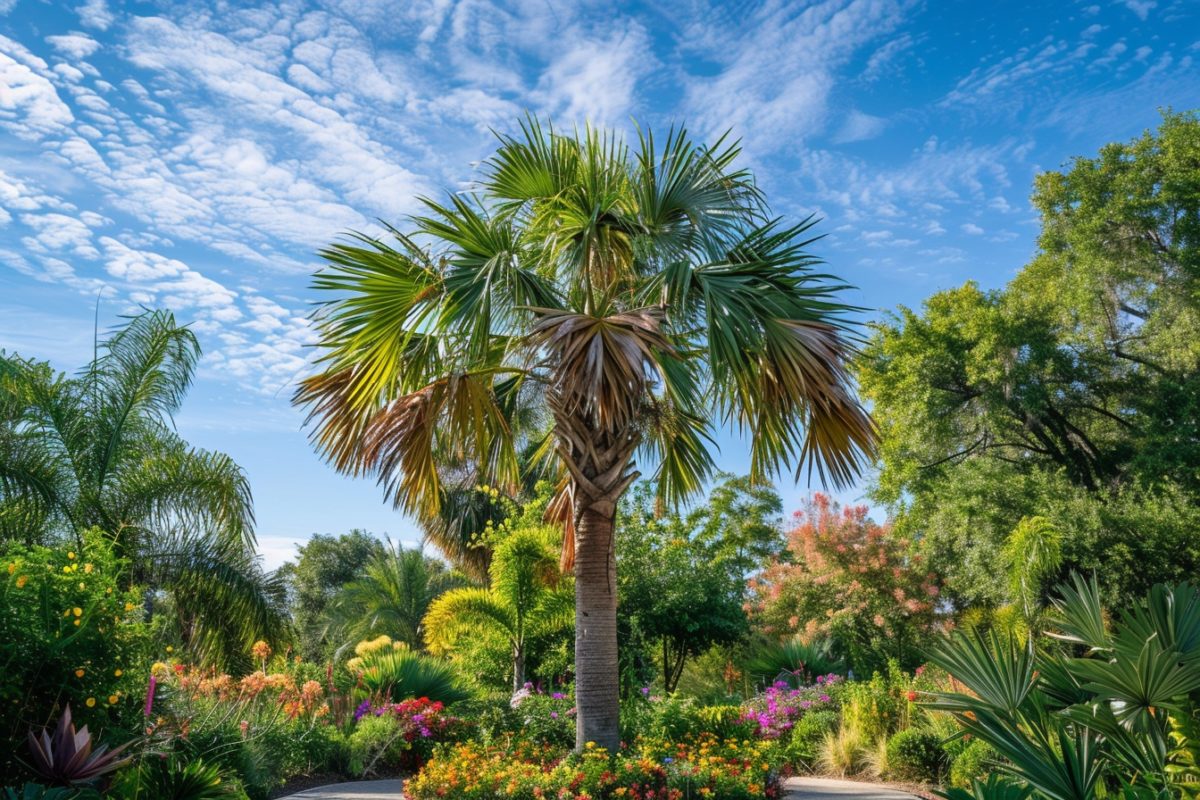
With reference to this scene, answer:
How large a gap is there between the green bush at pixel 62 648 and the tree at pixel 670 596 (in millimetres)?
10840

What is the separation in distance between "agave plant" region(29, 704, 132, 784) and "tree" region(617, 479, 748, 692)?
11.4 metres

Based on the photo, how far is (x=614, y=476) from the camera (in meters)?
8.10

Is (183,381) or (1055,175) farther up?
(1055,175)

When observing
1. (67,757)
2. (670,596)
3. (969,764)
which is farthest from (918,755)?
(67,757)

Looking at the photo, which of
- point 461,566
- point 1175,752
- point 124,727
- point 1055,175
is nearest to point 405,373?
point 124,727

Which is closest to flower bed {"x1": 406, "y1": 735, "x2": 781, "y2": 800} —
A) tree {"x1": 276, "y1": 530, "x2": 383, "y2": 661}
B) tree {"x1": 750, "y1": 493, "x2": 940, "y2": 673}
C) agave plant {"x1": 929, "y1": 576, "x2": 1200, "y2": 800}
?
agave plant {"x1": 929, "y1": 576, "x2": 1200, "y2": 800}

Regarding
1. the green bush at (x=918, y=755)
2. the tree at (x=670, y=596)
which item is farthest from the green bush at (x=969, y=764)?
the tree at (x=670, y=596)

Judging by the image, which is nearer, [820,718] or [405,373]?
[405,373]

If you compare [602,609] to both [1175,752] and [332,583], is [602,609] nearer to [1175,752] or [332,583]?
[1175,752]

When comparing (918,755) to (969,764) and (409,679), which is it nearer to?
(969,764)

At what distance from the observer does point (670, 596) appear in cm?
1652

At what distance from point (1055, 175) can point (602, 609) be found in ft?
63.5

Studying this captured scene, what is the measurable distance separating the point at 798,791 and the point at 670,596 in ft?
25.9

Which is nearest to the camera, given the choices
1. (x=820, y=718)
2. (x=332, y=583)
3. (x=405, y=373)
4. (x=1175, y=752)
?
(x=1175, y=752)
